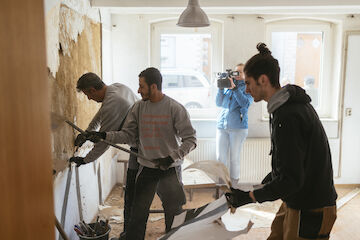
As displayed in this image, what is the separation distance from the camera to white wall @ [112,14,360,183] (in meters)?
4.31

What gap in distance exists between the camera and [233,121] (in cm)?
394

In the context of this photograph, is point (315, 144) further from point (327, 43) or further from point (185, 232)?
point (327, 43)

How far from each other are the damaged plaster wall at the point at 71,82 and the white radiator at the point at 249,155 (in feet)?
4.31

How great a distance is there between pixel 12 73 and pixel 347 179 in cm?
473

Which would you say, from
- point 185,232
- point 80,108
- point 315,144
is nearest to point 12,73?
point 185,232

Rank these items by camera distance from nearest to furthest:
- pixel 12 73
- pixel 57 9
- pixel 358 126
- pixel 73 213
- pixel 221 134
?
1. pixel 12 73
2. pixel 57 9
3. pixel 73 213
4. pixel 221 134
5. pixel 358 126

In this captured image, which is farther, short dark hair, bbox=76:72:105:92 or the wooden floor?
the wooden floor

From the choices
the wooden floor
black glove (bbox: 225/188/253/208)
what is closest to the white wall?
the wooden floor

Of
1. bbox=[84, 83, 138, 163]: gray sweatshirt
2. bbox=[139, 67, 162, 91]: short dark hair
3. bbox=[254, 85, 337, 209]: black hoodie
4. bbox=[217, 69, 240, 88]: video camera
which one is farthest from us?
bbox=[217, 69, 240, 88]: video camera

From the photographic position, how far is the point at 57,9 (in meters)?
2.38

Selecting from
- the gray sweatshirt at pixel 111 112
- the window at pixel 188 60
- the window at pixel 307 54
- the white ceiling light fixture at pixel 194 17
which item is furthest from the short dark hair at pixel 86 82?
the window at pixel 307 54

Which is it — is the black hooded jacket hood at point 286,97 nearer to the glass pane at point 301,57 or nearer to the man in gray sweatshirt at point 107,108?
the man in gray sweatshirt at point 107,108

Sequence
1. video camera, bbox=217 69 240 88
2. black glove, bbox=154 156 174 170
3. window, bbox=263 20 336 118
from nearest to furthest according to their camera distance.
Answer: black glove, bbox=154 156 174 170, video camera, bbox=217 69 240 88, window, bbox=263 20 336 118

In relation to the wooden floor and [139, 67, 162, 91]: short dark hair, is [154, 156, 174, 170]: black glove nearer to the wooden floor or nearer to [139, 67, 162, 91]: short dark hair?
[139, 67, 162, 91]: short dark hair
